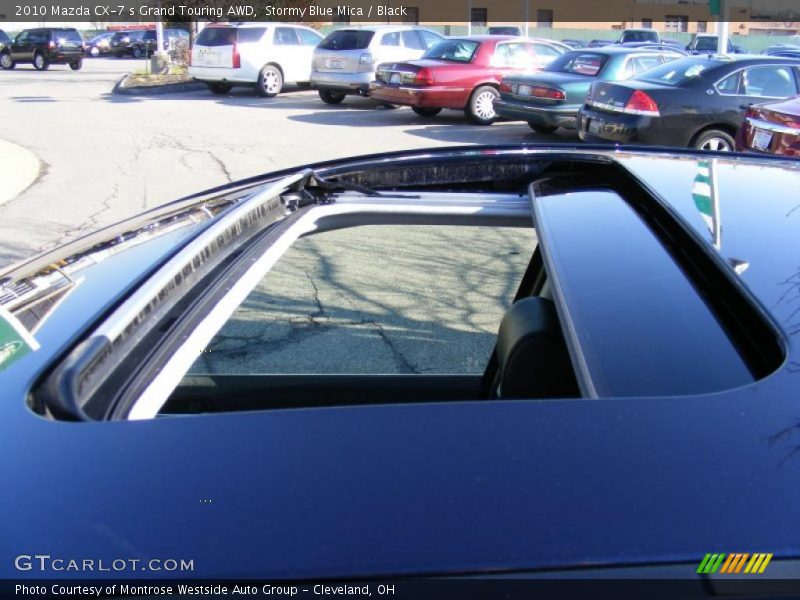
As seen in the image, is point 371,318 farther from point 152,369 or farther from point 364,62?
point 364,62

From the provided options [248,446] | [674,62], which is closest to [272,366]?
[248,446]

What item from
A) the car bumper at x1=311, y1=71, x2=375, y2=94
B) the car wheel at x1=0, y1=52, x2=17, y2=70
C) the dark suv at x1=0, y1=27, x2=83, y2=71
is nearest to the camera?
the car bumper at x1=311, y1=71, x2=375, y2=94

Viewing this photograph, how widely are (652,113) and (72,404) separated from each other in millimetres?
10996

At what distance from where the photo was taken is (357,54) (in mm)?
→ 19359

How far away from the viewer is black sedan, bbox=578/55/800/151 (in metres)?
11.5

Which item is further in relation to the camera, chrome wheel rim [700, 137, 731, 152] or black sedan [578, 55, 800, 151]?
chrome wheel rim [700, 137, 731, 152]

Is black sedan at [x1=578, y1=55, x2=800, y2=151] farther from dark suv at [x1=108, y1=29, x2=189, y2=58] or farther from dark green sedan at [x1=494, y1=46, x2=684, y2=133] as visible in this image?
dark suv at [x1=108, y1=29, x2=189, y2=58]

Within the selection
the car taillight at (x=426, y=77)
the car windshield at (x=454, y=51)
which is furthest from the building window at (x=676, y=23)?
the car taillight at (x=426, y=77)

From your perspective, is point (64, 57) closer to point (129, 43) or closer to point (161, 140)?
point (129, 43)

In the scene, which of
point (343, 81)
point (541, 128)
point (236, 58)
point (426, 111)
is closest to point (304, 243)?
point (541, 128)

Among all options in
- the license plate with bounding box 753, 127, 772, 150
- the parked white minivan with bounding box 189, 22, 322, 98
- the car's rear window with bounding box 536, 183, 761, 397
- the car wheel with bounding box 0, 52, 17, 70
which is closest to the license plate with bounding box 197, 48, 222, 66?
the parked white minivan with bounding box 189, 22, 322, 98

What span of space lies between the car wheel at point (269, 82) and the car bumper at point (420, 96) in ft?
20.2

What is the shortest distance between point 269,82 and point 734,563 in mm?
22112

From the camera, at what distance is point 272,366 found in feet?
15.8
